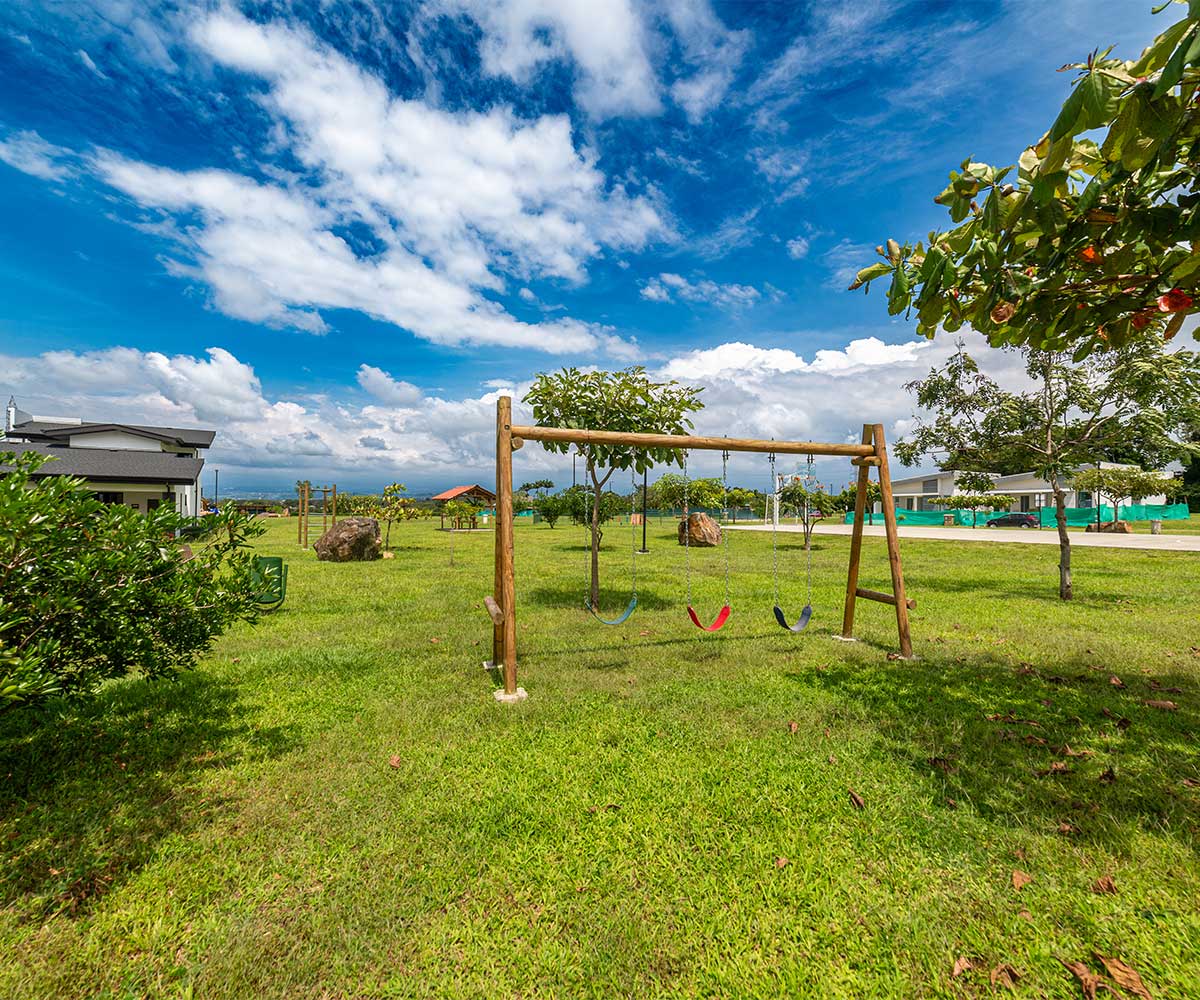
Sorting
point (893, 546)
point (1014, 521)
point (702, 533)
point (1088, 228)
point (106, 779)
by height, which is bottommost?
point (106, 779)

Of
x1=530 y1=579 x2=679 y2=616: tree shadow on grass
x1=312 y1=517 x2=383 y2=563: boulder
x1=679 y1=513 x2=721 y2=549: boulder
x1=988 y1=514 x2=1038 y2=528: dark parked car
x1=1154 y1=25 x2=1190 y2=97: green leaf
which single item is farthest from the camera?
x1=988 y1=514 x2=1038 y2=528: dark parked car

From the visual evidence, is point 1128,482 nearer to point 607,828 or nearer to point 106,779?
point 607,828

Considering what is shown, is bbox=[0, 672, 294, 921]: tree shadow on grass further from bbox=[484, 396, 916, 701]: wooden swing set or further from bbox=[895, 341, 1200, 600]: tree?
bbox=[895, 341, 1200, 600]: tree

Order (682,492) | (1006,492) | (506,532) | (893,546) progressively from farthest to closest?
(1006,492)
(682,492)
(893,546)
(506,532)

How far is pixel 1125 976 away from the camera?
223cm

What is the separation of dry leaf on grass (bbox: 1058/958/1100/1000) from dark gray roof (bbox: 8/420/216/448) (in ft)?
106

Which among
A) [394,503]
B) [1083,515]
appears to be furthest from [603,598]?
[1083,515]

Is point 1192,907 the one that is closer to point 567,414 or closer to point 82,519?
point 82,519

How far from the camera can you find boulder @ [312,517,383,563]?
17516 mm

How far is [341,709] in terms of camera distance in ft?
17.2

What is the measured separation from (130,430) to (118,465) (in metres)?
4.40

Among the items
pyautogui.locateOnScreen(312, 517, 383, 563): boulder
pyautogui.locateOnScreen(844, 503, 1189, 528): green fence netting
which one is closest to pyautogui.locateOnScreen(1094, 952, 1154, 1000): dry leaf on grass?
pyautogui.locateOnScreen(312, 517, 383, 563): boulder

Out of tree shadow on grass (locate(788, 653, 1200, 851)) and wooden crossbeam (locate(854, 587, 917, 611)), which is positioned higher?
wooden crossbeam (locate(854, 587, 917, 611))

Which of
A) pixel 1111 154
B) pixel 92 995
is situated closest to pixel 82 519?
pixel 92 995
